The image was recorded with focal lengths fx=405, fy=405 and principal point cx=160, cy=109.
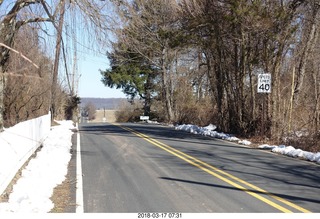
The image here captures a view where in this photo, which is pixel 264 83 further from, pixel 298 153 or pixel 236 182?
pixel 236 182

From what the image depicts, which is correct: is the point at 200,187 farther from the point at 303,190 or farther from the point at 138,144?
the point at 138,144

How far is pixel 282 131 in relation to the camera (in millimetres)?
17734

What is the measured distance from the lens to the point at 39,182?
8188 millimetres

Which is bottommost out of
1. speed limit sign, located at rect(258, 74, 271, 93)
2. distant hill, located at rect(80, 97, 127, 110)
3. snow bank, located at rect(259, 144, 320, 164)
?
snow bank, located at rect(259, 144, 320, 164)

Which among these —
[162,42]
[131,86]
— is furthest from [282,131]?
[131,86]

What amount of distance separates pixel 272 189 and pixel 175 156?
15.8ft

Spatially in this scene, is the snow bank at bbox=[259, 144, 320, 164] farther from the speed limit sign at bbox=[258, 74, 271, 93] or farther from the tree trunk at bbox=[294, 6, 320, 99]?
the tree trunk at bbox=[294, 6, 320, 99]

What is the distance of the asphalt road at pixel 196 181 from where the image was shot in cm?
673

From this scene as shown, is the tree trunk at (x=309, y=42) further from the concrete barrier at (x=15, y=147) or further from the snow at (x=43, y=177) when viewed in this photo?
the concrete barrier at (x=15, y=147)

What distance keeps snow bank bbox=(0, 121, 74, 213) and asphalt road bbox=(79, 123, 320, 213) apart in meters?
0.61

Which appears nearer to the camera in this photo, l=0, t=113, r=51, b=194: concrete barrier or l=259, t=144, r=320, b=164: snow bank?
l=0, t=113, r=51, b=194: concrete barrier

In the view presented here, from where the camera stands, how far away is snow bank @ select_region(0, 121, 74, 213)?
6336 mm

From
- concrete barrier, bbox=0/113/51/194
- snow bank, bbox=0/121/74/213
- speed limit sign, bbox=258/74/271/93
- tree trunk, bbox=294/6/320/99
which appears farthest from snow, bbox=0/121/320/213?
tree trunk, bbox=294/6/320/99

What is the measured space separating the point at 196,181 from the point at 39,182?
3.26 m
